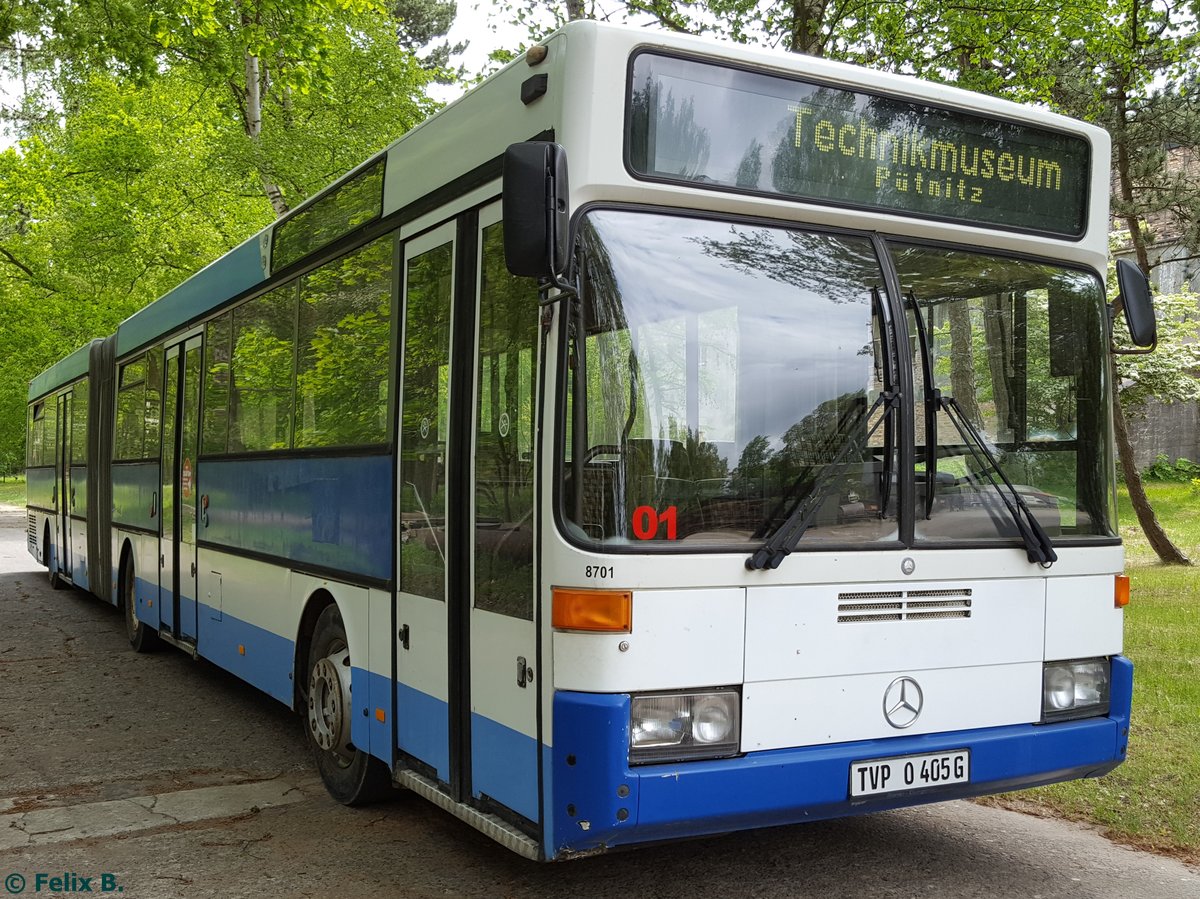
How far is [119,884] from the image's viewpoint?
16.3 ft

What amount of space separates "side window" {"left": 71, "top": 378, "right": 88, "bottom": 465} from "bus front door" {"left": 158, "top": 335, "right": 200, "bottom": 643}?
4.44 m

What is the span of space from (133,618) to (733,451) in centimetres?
862

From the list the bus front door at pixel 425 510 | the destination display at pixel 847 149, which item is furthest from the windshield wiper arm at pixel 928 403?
the bus front door at pixel 425 510

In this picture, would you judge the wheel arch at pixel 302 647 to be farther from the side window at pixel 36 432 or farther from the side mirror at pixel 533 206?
the side window at pixel 36 432

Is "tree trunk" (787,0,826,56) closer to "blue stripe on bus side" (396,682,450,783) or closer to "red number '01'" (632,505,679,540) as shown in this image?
"blue stripe on bus side" (396,682,450,783)

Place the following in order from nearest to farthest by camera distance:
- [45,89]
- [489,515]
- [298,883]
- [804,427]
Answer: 1. [804,427]
2. [489,515]
3. [298,883]
4. [45,89]

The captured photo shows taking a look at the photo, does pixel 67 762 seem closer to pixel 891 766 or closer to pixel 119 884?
pixel 119 884

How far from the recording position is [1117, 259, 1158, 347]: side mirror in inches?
203

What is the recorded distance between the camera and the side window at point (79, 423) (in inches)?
551

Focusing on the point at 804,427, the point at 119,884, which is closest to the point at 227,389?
the point at 119,884

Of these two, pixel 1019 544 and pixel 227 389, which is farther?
pixel 227 389

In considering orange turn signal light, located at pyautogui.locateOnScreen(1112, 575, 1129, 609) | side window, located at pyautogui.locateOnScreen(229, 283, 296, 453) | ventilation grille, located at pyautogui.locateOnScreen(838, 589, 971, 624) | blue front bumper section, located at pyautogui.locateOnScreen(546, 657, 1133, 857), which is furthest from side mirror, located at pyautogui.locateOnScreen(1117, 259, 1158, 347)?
side window, located at pyautogui.locateOnScreen(229, 283, 296, 453)

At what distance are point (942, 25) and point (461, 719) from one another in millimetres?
12606

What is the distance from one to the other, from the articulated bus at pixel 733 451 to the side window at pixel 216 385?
120 inches
